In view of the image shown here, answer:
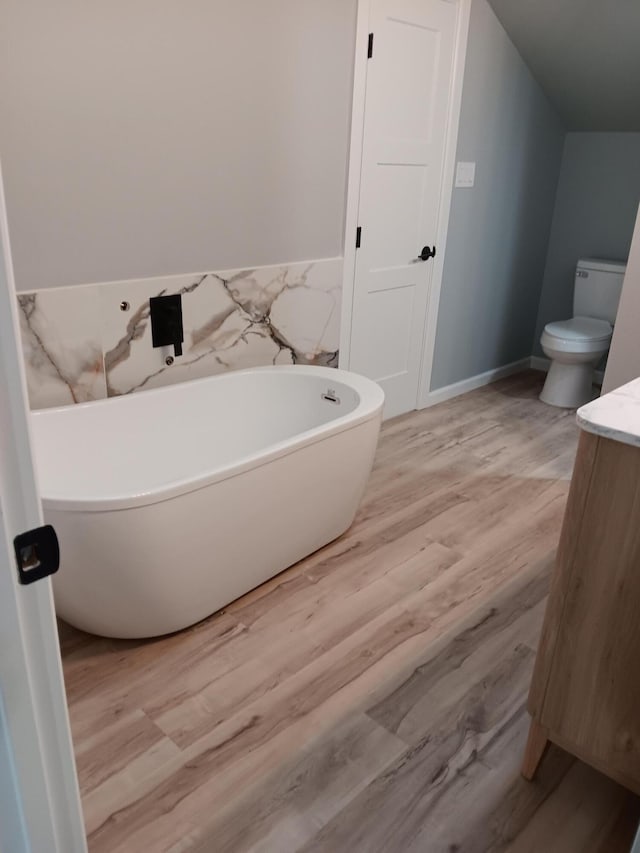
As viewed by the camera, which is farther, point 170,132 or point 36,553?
point 170,132

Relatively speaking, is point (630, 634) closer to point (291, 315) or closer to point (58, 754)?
point (58, 754)

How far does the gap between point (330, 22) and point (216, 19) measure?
59 cm

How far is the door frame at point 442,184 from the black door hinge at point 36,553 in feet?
8.88

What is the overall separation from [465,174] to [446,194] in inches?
8.0

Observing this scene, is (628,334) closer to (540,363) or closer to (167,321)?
(540,363)

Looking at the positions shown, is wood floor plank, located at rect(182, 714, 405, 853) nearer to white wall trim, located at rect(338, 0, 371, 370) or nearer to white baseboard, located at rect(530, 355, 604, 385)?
white wall trim, located at rect(338, 0, 371, 370)

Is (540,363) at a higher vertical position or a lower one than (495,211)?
lower

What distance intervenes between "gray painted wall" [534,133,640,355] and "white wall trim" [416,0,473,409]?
51.2 inches

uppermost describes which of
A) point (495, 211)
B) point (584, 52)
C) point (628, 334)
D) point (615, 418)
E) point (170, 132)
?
point (584, 52)

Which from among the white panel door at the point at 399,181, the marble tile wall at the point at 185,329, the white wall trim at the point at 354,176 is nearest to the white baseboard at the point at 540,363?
the white panel door at the point at 399,181

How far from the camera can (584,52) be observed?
3699 millimetres

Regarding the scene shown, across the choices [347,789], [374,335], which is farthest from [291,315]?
[347,789]

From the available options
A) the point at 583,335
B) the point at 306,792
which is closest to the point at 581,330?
the point at 583,335

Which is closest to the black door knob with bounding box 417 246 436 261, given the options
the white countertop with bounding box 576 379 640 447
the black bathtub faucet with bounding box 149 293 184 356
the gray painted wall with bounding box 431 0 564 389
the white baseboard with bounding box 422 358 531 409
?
the gray painted wall with bounding box 431 0 564 389
